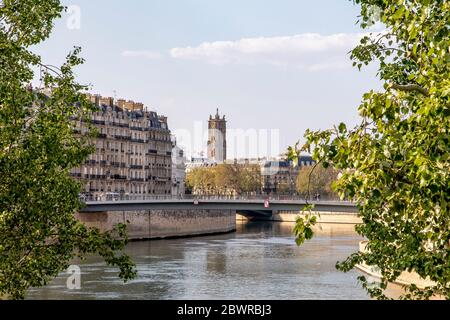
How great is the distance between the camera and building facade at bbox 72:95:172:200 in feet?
368

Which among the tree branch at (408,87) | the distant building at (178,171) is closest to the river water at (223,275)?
the tree branch at (408,87)

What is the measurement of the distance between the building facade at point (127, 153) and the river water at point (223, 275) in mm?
35598

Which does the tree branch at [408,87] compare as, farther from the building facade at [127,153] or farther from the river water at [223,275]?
the building facade at [127,153]

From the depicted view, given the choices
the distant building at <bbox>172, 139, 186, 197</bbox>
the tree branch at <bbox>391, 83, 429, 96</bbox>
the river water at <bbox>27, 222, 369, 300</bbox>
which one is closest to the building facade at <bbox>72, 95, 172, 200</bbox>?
the distant building at <bbox>172, 139, 186, 197</bbox>

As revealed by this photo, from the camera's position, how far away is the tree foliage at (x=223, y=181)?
16938 centimetres

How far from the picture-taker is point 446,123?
923 cm

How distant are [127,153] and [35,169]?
102m

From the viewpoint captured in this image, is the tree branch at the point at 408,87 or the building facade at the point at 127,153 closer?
the tree branch at the point at 408,87

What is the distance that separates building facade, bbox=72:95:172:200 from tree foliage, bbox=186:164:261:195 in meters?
34.9

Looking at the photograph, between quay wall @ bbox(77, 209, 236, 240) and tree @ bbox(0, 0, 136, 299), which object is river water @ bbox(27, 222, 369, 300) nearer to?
quay wall @ bbox(77, 209, 236, 240)

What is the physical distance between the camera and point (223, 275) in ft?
169

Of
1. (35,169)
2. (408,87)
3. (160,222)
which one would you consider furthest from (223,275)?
(160,222)

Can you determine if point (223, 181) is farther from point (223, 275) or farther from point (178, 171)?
point (223, 275)
